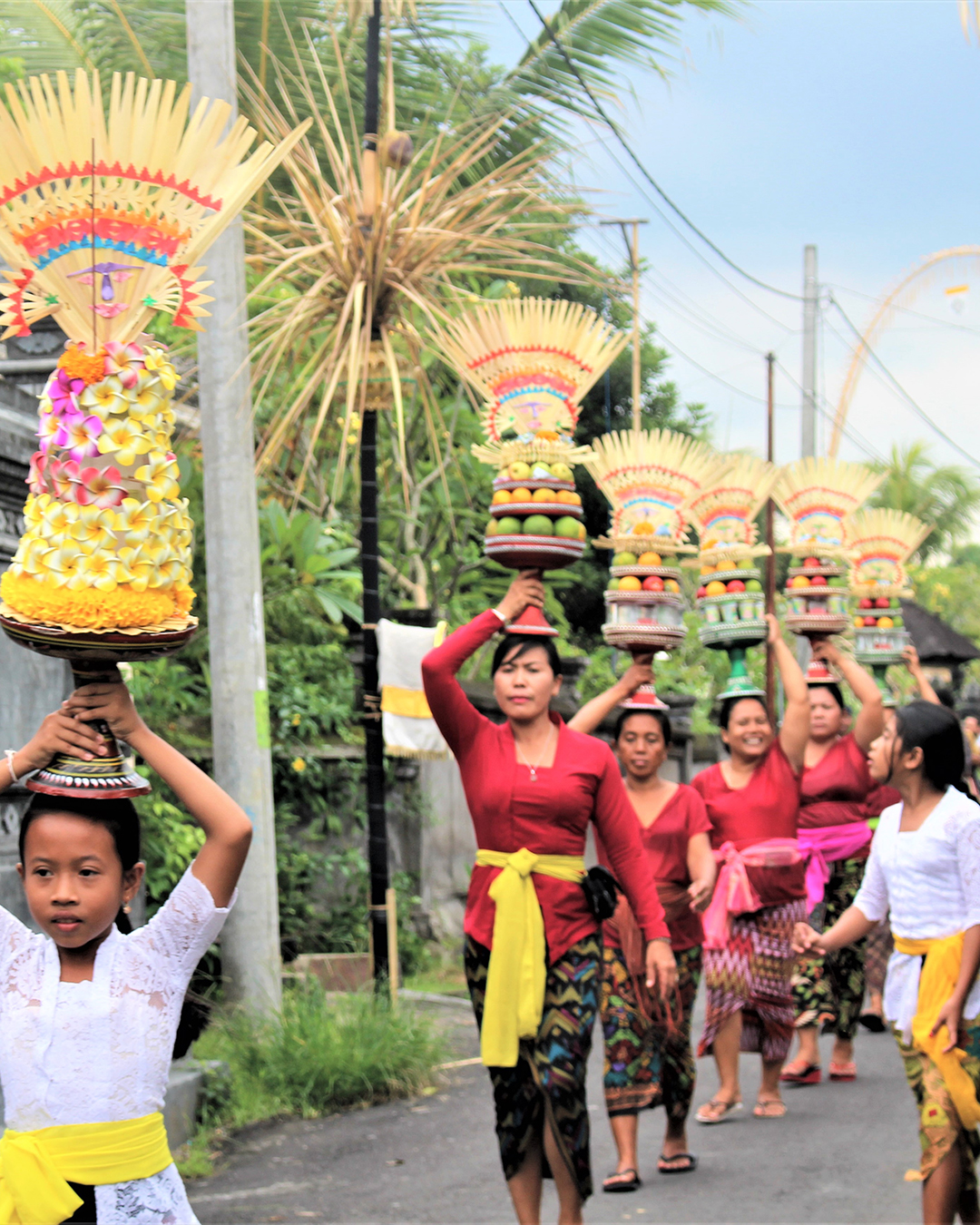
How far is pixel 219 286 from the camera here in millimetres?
7266

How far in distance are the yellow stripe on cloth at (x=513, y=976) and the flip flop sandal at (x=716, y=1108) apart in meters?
2.42

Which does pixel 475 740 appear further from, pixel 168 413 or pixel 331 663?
pixel 331 663

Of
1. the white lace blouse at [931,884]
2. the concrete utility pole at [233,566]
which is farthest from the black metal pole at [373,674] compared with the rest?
the white lace blouse at [931,884]

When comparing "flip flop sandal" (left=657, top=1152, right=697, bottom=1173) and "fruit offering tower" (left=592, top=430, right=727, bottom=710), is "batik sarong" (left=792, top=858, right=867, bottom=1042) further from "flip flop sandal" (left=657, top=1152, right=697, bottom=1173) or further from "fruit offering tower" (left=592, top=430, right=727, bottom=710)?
"fruit offering tower" (left=592, top=430, right=727, bottom=710)

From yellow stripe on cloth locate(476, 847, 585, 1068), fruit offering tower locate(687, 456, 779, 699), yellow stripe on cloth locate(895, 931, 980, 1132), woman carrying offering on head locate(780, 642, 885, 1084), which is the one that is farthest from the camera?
woman carrying offering on head locate(780, 642, 885, 1084)

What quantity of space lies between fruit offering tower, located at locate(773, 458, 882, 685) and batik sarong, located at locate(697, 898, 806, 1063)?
1332 mm

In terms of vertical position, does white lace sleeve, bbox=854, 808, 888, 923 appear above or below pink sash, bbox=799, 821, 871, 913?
above

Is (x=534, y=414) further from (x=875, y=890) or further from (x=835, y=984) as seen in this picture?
(x=835, y=984)

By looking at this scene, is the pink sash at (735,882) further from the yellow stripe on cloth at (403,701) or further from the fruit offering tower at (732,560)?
the yellow stripe on cloth at (403,701)

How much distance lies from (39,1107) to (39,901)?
1.24 ft

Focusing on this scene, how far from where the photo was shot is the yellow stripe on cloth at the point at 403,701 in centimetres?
854

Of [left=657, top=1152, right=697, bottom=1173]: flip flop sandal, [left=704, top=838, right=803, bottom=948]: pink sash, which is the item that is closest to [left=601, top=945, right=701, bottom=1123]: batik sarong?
[left=657, top=1152, right=697, bottom=1173]: flip flop sandal

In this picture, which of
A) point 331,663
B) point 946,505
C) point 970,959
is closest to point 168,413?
point 970,959

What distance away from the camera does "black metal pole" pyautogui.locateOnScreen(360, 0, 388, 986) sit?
781 centimetres
